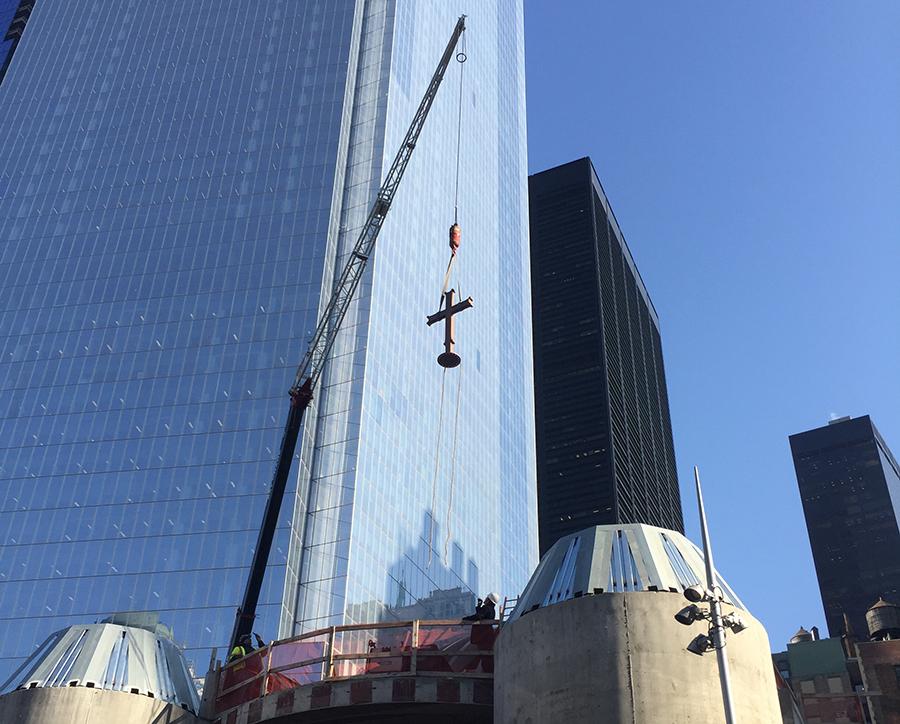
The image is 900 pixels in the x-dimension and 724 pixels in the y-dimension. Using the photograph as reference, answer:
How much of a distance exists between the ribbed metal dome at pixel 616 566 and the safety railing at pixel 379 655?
9.12ft

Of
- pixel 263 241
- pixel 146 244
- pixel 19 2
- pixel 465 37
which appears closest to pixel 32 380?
pixel 146 244

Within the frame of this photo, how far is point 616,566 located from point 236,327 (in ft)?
264

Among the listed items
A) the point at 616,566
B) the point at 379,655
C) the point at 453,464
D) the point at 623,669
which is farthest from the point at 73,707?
the point at 453,464

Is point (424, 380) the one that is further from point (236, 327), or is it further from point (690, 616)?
point (690, 616)

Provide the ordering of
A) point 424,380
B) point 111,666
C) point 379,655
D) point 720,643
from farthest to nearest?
point 424,380
point 111,666
point 379,655
point 720,643

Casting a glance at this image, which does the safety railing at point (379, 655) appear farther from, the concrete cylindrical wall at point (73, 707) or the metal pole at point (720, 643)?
the metal pole at point (720, 643)

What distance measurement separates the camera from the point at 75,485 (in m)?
100

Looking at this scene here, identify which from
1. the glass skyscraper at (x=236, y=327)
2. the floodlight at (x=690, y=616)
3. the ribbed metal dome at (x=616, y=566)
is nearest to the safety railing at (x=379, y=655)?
the ribbed metal dome at (x=616, y=566)

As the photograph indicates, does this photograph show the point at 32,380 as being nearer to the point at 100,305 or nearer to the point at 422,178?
the point at 100,305

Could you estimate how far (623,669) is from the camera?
27.5 meters

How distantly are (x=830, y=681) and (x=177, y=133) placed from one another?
303ft

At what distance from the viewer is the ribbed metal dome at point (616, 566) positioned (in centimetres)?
3027

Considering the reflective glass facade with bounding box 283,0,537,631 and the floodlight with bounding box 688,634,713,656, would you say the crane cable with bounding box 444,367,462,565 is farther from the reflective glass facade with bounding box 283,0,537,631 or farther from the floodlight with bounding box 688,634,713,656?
the floodlight with bounding box 688,634,713,656

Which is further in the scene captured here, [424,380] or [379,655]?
[424,380]
